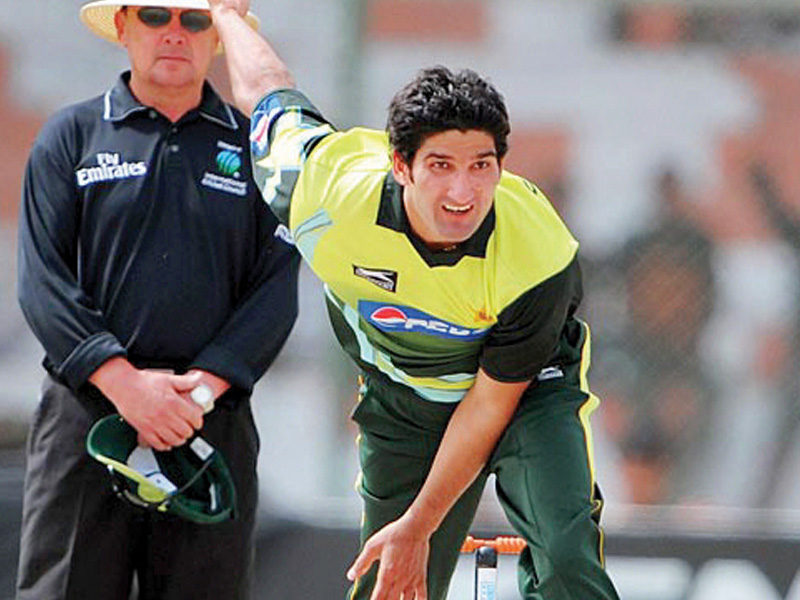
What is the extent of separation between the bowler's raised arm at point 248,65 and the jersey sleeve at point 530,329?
89 centimetres

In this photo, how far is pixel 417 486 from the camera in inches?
206

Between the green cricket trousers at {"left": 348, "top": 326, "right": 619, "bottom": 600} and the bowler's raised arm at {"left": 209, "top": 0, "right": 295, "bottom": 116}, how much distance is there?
0.79 meters

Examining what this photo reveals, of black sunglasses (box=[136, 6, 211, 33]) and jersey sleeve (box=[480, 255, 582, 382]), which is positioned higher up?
black sunglasses (box=[136, 6, 211, 33])

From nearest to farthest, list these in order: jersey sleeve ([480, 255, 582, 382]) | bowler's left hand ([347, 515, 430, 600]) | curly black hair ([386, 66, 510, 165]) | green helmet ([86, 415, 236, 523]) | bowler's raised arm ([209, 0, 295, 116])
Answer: curly black hair ([386, 66, 510, 165]) → jersey sleeve ([480, 255, 582, 382]) → bowler's left hand ([347, 515, 430, 600]) → green helmet ([86, 415, 236, 523]) → bowler's raised arm ([209, 0, 295, 116])

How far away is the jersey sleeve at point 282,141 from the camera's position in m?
4.80

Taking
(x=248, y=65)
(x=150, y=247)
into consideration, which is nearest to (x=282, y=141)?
(x=248, y=65)

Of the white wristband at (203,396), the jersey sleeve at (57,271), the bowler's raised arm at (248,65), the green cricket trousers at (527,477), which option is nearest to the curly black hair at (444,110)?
the bowler's raised arm at (248,65)

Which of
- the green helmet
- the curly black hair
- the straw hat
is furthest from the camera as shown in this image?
the straw hat

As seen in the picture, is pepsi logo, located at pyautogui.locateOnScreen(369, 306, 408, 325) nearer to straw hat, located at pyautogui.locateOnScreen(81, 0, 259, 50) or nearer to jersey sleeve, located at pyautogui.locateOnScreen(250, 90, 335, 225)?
jersey sleeve, located at pyautogui.locateOnScreen(250, 90, 335, 225)

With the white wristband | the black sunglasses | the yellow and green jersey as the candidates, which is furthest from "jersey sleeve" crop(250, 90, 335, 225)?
the white wristband

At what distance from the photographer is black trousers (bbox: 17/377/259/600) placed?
16.4 ft

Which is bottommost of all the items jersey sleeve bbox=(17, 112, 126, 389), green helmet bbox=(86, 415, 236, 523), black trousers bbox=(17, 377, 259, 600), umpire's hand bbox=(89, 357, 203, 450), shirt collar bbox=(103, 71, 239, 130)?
black trousers bbox=(17, 377, 259, 600)

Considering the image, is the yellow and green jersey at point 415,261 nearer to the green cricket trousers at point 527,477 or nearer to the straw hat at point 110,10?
the green cricket trousers at point 527,477

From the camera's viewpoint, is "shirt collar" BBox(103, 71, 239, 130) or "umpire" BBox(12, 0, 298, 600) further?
"shirt collar" BBox(103, 71, 239, 130)
